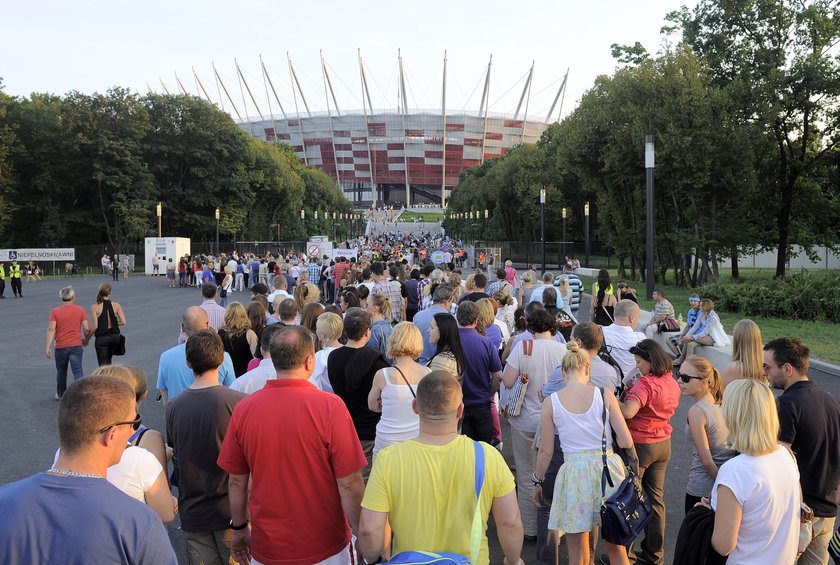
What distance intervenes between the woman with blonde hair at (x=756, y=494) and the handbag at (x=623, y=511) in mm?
828

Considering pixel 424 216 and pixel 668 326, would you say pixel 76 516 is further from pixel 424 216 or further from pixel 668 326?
pixel 424 216

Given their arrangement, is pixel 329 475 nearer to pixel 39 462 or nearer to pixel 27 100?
pixel 39 462

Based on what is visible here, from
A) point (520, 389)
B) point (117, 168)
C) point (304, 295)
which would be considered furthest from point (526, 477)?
point (117, 168)

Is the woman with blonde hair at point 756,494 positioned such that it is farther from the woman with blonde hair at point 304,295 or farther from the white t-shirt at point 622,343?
the woman with blonde hair at point 304,295

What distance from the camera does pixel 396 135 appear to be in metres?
138

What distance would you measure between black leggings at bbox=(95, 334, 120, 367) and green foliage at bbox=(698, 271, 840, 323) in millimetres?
15139

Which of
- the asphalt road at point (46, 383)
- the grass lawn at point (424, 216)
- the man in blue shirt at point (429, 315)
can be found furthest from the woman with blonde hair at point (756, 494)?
the grass lawn at point (424, 216)

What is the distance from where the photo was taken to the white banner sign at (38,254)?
4112 cm

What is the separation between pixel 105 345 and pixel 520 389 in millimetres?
6696

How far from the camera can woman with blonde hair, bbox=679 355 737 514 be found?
4164 mm

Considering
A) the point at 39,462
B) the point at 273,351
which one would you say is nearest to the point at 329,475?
the point at 273,351

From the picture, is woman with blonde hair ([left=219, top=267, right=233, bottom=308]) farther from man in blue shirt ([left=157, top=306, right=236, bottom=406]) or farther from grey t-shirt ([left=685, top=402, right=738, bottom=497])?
grey t-shirt ([left=685, top=402, right=738, bottom=497])

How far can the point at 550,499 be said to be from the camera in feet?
14.3

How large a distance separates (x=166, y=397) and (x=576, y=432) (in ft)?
10.6
